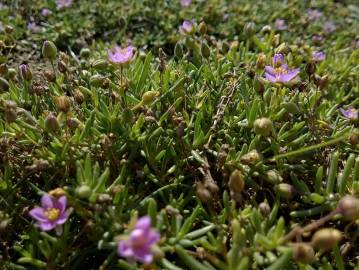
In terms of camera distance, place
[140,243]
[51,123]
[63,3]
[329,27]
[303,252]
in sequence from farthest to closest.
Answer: [329,27] → [63,3] → [51,123] → [303,252] → [140,243]

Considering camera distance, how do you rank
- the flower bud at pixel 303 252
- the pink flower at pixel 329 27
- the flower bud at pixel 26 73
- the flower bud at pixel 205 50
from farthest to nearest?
the pink flower at pixel 329 27
the flower bud at pixel 205 50
the flower bud at pixel 26 73
the flower bud at pixel 303 252

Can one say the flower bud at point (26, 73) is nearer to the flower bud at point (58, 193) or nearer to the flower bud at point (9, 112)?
the flower bud at point (9, 112)

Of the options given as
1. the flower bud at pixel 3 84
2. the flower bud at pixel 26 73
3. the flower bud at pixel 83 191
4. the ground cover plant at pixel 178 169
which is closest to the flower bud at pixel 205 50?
the ground cover plant at pixel 178 169

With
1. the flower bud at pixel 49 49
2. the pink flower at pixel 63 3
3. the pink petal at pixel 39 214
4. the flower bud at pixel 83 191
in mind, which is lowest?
the pink flower at pixel 63 3

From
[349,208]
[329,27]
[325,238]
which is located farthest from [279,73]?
[329,27]

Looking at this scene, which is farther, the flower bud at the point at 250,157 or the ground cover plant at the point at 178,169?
the flower bud at the point at 250,157

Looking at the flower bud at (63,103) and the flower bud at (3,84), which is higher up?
the flower bud at (63,103)

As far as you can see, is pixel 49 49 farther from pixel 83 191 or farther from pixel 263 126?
pixel 263 126
